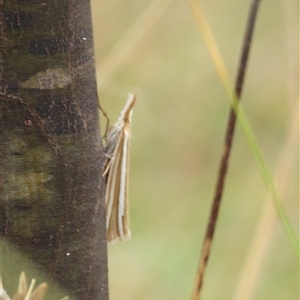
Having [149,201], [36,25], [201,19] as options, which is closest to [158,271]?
[149,201]

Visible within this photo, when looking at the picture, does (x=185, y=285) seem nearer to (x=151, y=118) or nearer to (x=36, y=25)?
(x=151, y=118)

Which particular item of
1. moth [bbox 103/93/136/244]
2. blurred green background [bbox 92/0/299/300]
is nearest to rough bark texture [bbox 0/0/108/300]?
moth [bbox 103/93/136/244]

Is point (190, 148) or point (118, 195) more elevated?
point (118, 195)

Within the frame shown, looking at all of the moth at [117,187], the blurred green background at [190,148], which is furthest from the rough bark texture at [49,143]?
the blurred green background at [190,148]

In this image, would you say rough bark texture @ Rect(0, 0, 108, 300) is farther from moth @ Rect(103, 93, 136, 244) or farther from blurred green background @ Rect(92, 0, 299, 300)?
blurred green background @ Rect(92, 0, 299, 300)

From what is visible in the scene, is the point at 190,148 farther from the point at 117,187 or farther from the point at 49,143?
the point at 49,143

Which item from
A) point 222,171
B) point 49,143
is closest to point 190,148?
point 222,171
